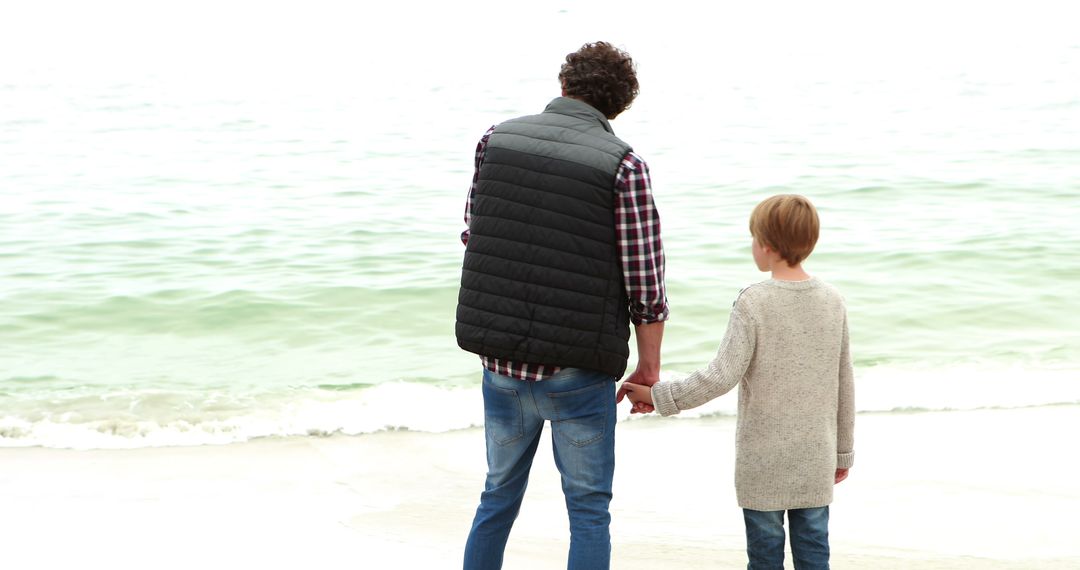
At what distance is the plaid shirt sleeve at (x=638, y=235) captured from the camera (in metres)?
2.48

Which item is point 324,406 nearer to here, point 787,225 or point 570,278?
point 570,278

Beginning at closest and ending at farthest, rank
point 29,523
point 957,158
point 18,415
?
point 29,523 < point 18,415 < point 957,158

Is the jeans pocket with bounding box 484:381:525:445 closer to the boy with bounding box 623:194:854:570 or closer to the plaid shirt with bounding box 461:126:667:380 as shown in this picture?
the plaid shirt with bounding box 461:126:667:380

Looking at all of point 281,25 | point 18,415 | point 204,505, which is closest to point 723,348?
point 204,505

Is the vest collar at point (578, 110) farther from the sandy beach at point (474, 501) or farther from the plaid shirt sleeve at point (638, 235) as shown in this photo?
the sandy beach at point (474, 501)

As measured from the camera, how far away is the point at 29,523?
13.0 feet

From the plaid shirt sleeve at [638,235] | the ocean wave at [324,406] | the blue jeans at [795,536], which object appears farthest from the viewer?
the ocean wave at [324,406]

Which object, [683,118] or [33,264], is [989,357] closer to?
[33,264]

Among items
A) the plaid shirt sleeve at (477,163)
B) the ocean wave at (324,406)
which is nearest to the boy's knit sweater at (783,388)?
the plaid shirt sleeve at (477,163)

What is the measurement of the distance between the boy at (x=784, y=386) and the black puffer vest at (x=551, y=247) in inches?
11.1

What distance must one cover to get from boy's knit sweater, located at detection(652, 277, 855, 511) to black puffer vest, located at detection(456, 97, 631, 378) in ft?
0.84

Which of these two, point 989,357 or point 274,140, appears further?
point 274,140

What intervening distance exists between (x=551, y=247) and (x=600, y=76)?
0.43 meters

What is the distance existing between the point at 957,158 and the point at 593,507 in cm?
1171
